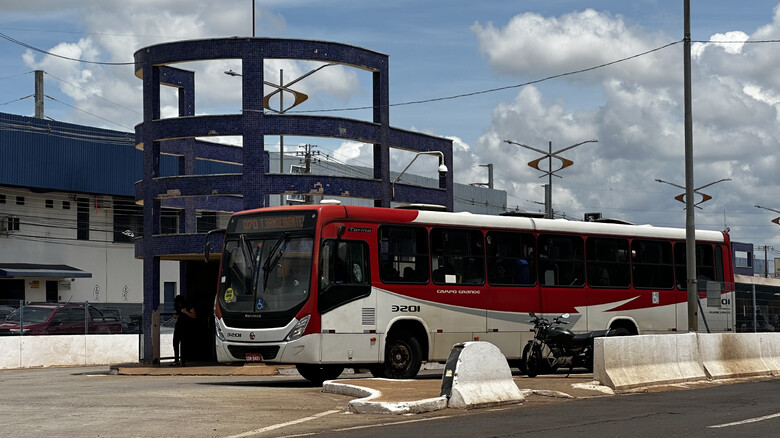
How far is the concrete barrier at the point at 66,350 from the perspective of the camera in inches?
1351

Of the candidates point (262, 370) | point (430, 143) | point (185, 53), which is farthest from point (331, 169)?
point (262, 370)

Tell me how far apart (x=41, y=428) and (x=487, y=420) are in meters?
5.28

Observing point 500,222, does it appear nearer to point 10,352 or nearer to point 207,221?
point 10,352

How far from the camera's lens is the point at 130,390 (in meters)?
19.7

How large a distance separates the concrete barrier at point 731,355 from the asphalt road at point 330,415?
151 centimetres

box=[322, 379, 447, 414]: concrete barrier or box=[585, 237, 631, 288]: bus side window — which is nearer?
box=[322, 379, 447, 414]: concrete barrier

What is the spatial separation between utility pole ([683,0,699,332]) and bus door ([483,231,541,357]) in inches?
124

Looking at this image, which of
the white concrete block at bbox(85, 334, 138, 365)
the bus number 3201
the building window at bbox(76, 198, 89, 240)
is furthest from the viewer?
the building window at bbox(76, 198, 89, 240)

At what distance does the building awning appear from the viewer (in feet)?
163

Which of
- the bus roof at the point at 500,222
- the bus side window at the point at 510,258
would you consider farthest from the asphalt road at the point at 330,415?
the bus side window at the point at 510,258

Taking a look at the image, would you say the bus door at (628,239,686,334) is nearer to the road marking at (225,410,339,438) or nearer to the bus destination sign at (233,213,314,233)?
the bus destination sign at (233,213,314,233)

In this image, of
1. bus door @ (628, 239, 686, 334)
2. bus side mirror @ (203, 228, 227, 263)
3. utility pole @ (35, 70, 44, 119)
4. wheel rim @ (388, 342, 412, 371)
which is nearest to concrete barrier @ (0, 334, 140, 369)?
bus side mirror @ (203, 228, 227, 263)

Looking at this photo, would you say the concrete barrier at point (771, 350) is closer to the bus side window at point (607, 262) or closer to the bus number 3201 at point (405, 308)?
the bus side window at point (607, 262)

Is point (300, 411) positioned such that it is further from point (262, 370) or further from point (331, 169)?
point (331, 169)
